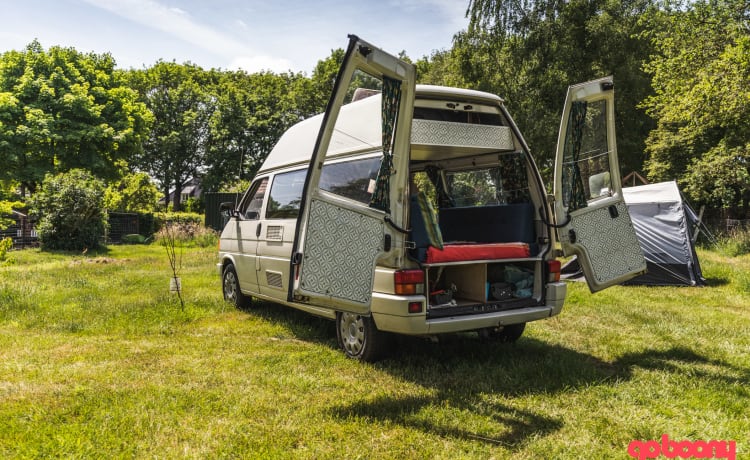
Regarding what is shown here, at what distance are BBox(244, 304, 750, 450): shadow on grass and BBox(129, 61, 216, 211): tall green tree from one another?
1388 inches

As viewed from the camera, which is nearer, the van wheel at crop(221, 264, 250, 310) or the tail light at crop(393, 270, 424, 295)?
the tail light at crop(393, 270, 424, 295)

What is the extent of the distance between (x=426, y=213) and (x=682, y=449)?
106 inches

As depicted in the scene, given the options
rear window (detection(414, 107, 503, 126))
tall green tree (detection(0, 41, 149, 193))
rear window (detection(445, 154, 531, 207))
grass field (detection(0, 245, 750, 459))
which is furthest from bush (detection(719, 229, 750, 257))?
tall green tree (detection(0, 41, 149, 193))

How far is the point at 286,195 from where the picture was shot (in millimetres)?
6371

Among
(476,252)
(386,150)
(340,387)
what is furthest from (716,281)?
(340,387)

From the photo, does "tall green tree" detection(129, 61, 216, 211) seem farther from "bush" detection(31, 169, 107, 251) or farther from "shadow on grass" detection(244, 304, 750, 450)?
"shadow on grass" detection(244, 304, 750, 450)

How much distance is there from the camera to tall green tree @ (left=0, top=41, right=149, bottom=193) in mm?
25094

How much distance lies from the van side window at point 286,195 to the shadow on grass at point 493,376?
1.48m

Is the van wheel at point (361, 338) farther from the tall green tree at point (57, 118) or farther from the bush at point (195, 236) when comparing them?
the tall green tree at point (57, 118)

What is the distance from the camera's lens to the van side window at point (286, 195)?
6121 millimetres

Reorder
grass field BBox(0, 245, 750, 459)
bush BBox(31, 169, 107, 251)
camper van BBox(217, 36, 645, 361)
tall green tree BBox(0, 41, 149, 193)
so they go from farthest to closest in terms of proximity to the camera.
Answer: tall green tree BBox(0, 41, 149, 193) → bush BBox(31, 169, 107, 251) → camper van BBox(217, 36, 645, 361) → grass field BBox(0, 245, 750, 459)

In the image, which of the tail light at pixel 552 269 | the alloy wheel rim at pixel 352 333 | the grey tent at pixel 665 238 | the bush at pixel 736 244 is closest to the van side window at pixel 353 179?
the alloy wheel rim at pixel 352 333

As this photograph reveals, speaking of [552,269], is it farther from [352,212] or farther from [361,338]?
[352,212]

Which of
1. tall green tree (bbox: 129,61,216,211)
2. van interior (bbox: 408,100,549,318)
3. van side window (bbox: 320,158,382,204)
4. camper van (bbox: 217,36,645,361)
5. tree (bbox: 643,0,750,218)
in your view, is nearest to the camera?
camper van (bbox: 217,36,645,361)
